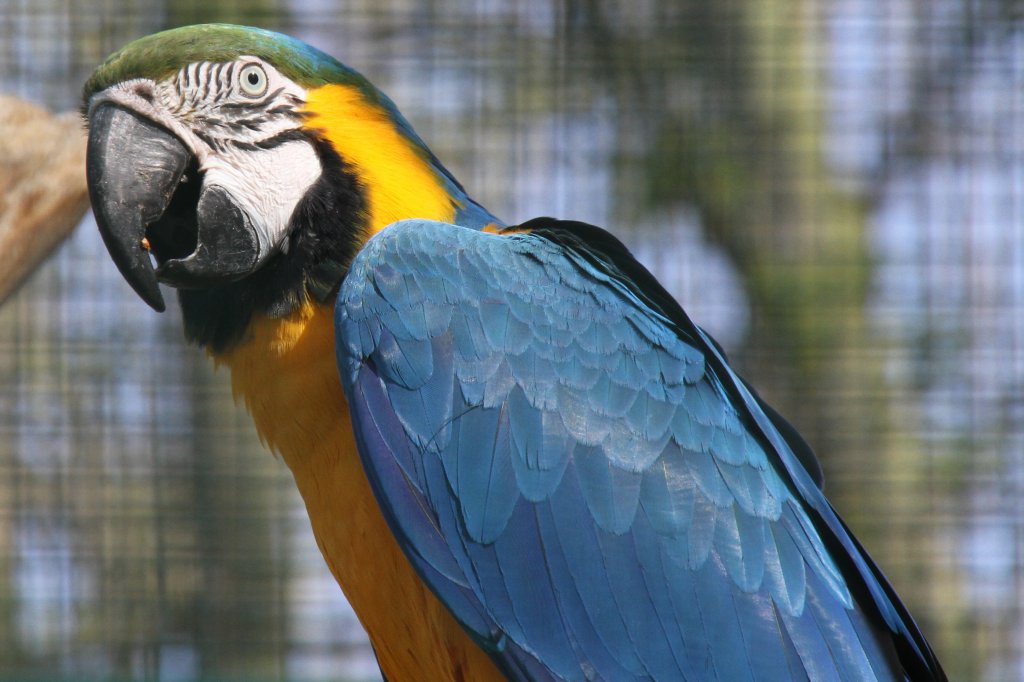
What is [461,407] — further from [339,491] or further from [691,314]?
[691,314]

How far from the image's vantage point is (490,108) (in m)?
2.64

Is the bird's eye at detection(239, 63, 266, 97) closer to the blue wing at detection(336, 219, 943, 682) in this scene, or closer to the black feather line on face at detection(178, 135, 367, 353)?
the black feather line on face at detection(178, 135, 367, 353)

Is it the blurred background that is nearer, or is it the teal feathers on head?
the teal feathers on head

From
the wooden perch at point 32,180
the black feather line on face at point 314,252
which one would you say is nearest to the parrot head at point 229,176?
the black feather line on face at point 314,252

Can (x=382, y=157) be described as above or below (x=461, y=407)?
above

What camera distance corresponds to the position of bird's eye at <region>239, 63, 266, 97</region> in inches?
40.6

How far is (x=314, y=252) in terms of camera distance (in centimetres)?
100

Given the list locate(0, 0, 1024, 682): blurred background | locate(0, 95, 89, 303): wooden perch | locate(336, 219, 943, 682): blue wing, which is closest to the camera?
locate(336, 219, 943, 682): blue wing

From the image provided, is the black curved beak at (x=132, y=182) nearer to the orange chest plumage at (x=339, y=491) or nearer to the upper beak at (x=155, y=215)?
the upper beak at (x=155, y=215)

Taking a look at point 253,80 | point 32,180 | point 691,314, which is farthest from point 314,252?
point 691,314

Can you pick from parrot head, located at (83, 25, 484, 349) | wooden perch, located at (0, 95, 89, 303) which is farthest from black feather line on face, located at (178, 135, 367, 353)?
wooden perch, located at (0, 95, 89, 303)

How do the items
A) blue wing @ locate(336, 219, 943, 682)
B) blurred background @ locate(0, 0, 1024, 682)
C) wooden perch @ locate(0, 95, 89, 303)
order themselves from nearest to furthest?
blue wing @ locate(336, 219, 943, 682), wooden perch @ locate(0, 95, 89, 303), blurred background @ locate(0, 0, 1024, 682)

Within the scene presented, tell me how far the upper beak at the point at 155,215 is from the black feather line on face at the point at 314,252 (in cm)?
3

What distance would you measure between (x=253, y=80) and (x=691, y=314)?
1590 millimetres
